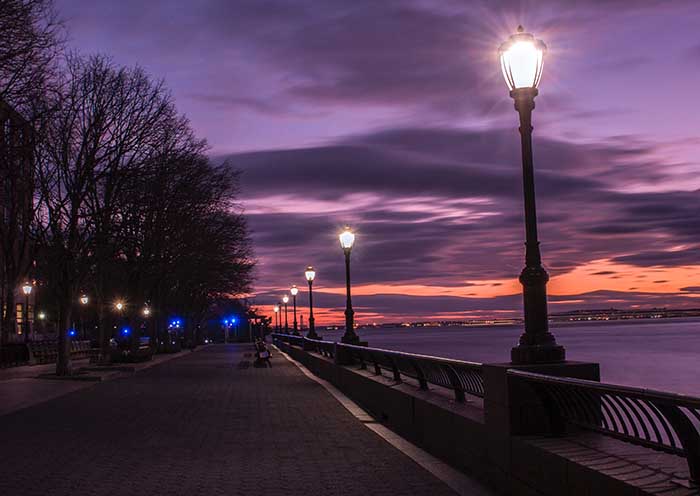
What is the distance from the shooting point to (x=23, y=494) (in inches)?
364

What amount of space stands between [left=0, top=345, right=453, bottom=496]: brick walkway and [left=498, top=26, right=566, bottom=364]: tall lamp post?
172 centimetres

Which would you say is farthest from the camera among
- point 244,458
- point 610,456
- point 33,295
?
point 33,295

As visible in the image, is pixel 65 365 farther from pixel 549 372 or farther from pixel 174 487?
pixel 549 372

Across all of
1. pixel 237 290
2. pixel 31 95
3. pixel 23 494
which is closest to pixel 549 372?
pixel 23 494

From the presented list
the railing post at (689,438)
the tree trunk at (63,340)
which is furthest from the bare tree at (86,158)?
the railing post at (689,438)

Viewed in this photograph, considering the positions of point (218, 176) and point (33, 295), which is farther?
point (33, 295)

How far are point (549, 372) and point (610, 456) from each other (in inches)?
69.2

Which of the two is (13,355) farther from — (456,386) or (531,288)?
(531,288)

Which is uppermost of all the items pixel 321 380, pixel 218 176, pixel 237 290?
pixel 218 176

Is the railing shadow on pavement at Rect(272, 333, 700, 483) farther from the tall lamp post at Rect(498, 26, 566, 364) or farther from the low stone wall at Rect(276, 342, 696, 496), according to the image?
the tall lamp post at Rect(498, 26, 566, 364)

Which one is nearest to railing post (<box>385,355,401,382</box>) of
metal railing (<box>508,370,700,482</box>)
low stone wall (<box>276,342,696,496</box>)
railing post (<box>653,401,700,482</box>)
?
low stone wall (<box>276,342,696,496</box>)

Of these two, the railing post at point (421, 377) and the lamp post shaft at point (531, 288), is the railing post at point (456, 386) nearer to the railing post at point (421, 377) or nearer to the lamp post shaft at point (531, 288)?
the railing post at point (421, 377)

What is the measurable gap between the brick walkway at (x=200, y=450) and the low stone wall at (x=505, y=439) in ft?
1.77

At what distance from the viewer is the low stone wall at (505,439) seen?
7.01 m
